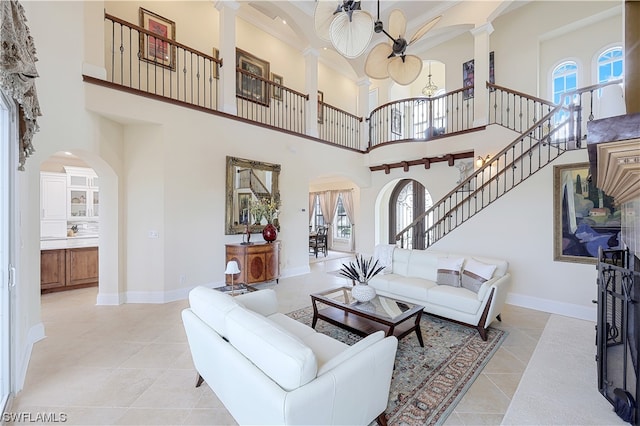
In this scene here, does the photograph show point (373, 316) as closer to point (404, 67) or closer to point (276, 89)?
point (404, 67)

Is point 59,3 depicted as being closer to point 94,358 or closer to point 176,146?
point 176,146

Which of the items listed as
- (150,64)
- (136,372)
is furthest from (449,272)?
(150,64)

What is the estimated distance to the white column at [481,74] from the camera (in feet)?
19.0

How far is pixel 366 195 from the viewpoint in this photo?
8.48m

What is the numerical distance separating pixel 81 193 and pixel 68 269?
178 cm

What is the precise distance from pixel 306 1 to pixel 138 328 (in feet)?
22.0

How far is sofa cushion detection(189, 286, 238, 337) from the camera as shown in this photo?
1861 millimetres

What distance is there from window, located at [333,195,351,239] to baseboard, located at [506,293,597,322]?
6.85 metres

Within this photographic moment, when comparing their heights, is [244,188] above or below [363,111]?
below

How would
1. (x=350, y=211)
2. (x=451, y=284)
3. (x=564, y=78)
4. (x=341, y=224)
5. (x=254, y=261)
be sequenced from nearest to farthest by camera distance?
(x=451, y=284) < (x=254, y=261) < (x=564, y=78) < (x=350, y=211) < (x=341, y=224)

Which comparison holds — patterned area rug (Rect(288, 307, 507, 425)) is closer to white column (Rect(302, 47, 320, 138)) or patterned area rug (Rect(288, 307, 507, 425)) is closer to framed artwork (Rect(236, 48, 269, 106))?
white column (Rect(302, 47, 320, 138))

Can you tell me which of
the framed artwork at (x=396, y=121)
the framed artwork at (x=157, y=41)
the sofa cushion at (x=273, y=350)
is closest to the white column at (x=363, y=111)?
the framed artwork at (x=396, y=121)

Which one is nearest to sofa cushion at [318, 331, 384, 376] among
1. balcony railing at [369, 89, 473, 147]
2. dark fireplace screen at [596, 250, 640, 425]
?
dark fireplace screen at [596, 250, 640, 425]

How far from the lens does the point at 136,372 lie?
256 cm
